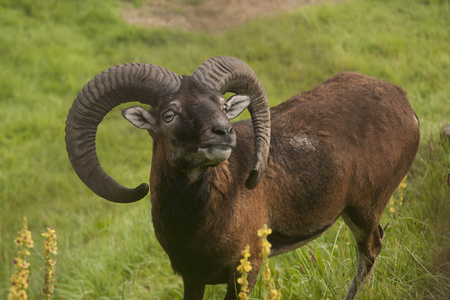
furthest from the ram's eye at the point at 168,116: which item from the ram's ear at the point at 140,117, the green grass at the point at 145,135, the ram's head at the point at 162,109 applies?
the green grass at the point at 145,135

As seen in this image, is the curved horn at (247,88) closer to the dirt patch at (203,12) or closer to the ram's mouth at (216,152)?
the ram's mouth at (216,152)

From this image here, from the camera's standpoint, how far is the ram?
475 cm

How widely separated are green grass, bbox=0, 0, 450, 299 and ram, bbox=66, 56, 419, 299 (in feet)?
1.85

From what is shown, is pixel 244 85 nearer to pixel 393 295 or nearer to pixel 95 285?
pixel 393 295

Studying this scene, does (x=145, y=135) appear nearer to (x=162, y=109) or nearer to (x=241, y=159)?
(x=241, y=159)

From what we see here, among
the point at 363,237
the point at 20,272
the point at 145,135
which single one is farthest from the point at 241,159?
the point at 145,135

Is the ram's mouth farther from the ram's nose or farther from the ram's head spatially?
the ram's head

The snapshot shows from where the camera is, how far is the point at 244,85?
16.9 feet

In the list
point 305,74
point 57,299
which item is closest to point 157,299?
point 57,299

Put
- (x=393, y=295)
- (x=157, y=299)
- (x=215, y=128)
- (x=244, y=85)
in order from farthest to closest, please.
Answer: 1. (x=157, y=299)
2. (x=244, y=85)
3. (x=393, y=295)
4. (x=215, y=128)

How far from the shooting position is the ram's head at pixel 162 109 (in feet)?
15.1

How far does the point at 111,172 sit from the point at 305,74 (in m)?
4.59

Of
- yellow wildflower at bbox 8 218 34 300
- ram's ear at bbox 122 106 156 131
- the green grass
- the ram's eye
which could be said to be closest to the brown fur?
ram's ear at bbox 122 106 156 131

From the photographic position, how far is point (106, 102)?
4941 mm
